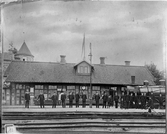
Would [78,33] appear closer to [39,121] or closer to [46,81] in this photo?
[39,121]

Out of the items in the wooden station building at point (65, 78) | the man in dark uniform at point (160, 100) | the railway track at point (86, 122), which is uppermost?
the wooden station building at point (65, 78)

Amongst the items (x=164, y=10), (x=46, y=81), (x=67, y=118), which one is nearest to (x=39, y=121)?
(x=67, y=118)

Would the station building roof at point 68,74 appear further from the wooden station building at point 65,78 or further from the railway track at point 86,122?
the railway track at point 86,122

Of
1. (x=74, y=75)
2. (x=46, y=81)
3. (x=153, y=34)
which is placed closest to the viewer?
(x=153, y=34)

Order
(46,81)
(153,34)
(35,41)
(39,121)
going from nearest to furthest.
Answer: (153,34) < (35,41) < (39,121) < (46,81)

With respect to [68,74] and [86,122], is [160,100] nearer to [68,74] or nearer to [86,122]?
[86,122]

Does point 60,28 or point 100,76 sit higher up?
point 60,28

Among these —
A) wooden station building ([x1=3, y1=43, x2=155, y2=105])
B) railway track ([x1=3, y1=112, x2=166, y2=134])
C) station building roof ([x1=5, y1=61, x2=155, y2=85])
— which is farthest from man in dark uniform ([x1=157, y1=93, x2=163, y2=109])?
wooden station building ([x1=3, y1=43, x2=155, y2=105])

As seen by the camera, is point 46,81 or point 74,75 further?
point 74,75

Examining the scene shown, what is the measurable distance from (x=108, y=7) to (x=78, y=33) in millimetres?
1245

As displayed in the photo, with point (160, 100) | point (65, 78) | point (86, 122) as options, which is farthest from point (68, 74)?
point (86, 122)

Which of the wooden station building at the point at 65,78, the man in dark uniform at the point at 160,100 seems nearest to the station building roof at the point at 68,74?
the wooden station building at the point at 65,78

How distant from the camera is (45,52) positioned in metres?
7.16

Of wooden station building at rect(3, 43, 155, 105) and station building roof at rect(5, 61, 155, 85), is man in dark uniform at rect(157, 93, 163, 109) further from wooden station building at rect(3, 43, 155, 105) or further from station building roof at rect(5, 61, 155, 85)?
wooden station building at rect(3, 43, 155, 105)
